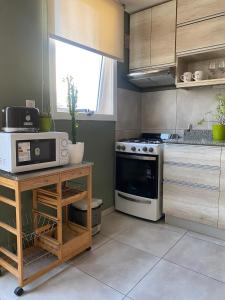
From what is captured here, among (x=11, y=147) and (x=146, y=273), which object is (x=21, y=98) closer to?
(x=11, y=147)

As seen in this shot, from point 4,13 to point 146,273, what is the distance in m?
2.26

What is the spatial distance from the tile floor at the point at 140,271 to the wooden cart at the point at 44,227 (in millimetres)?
113

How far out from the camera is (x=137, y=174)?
8.98 feet

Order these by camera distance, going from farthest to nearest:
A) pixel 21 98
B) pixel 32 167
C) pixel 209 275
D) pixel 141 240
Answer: pixel 141 240
pixel 21 98
pixel 209 275
pixel 32 167

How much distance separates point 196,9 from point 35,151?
2238mm

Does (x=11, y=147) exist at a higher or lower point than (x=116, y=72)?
lower

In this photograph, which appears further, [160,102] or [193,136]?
[160,102]

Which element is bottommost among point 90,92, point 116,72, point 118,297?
point 118,297

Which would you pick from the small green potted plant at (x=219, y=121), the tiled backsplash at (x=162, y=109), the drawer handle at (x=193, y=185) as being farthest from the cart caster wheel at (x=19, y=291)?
the small green potted plant at (x=219, y=121)

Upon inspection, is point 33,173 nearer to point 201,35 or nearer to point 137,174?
point 137,174

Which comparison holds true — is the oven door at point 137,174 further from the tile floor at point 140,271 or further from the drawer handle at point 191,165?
the tile floor at point 140,271

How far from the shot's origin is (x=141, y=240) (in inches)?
90.7

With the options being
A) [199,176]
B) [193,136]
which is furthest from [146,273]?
[193,136]

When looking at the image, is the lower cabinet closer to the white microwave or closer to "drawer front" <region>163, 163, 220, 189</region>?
"drawer front" <region>163, 163, 220, 189</region>
